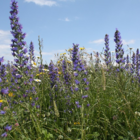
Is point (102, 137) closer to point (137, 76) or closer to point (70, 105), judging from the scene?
point (70, 105)

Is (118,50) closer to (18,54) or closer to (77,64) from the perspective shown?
(77,64)

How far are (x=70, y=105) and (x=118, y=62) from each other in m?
2.21

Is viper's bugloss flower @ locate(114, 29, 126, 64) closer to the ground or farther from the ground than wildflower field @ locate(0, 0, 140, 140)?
farther from the ground

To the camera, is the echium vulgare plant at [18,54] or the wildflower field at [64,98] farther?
the echium vulgare plant at [18,54]

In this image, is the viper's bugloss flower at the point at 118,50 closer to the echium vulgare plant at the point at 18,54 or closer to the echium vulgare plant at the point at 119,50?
the echium vulgare plant at the point at 119,50

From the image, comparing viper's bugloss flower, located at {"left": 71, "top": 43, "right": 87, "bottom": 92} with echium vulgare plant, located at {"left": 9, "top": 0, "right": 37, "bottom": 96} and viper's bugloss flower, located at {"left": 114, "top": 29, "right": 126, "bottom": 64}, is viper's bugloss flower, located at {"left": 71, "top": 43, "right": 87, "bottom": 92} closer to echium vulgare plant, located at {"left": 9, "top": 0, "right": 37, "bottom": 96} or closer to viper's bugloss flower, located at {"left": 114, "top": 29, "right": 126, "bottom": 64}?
echium vulgare plant, located at {"left": 9, "top": 0, "right": 37, "bottom": 96}

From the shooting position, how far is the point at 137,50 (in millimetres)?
6082

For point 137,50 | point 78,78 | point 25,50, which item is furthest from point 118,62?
point 25,50

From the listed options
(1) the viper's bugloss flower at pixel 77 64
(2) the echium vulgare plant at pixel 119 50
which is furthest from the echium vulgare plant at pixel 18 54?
(2) the echium vulgare plant at pixel 119 50

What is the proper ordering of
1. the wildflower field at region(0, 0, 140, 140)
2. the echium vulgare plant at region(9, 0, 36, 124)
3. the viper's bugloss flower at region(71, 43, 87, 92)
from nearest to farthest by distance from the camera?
the wildflower field at region(0, 0, 140, 140) < the viper's bugloss flower at region(71, 43, 87, 92) < the echium vulgare plant at region(9, 0, 36, 124)

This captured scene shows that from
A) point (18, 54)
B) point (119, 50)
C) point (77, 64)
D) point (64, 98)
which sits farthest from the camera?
point (119, 50)

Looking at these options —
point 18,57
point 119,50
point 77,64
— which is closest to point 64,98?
point 77,64

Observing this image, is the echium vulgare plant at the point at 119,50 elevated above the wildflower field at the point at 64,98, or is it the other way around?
the echium vulgare plant at the point at 119,50

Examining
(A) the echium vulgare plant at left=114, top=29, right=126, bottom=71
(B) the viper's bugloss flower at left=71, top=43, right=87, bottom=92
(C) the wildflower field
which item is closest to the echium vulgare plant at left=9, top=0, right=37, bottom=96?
(C) the wildflower field
